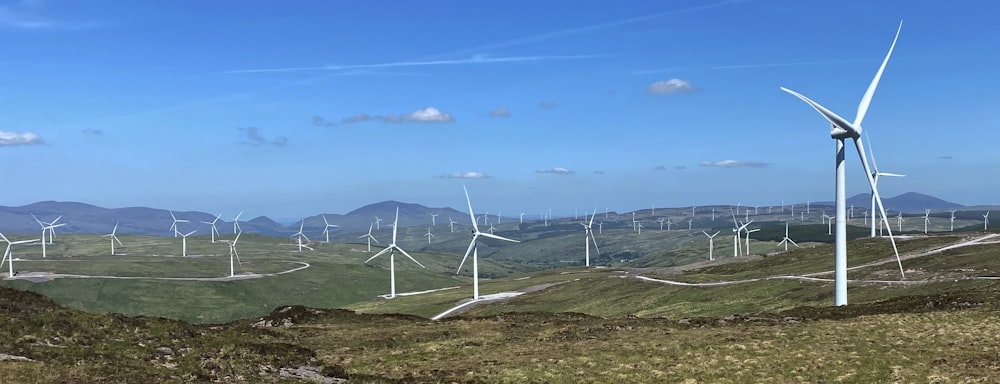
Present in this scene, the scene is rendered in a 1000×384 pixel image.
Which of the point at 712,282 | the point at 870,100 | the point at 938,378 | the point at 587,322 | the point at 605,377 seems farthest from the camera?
the point at 712,282

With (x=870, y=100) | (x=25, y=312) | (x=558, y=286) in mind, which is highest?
(x=870, y=100)

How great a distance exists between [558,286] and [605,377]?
382 ft

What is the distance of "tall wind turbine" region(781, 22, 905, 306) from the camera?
6662cm

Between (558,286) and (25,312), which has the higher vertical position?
(25,312)

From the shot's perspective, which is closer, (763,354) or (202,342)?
(763,354)

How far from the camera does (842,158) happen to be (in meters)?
70.3

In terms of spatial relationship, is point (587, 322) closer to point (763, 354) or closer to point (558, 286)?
point (763, 354)

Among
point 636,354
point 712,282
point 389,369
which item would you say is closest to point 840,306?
point 636,354

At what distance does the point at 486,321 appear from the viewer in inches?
2586

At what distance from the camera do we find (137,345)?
4050 centimetres

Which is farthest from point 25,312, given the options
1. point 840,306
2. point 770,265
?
point 770,265

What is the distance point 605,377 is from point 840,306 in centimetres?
3389

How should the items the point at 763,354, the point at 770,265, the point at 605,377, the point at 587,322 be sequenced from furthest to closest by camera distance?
the point at 770,265
the point at 587,322
the point at 763,354
the point at 605,377

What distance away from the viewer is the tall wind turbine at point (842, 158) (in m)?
66.6
